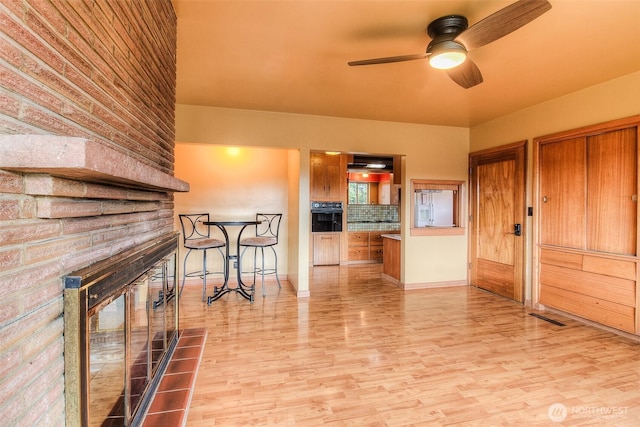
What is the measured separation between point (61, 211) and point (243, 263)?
163 inches

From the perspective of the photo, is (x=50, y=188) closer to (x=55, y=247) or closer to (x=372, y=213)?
(x=55, y=247)

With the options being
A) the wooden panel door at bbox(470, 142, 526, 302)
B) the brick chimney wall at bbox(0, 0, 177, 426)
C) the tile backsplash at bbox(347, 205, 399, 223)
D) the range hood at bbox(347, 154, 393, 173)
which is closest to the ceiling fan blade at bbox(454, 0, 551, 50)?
the brick chimney wall at bbox(0, 0, 177, 426)

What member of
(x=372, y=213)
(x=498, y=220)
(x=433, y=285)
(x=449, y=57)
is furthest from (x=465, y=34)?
(x=372, y=213)

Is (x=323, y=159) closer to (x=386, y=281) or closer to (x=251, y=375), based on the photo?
(x=386, y=281)

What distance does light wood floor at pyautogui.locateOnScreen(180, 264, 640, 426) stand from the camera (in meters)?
1.81

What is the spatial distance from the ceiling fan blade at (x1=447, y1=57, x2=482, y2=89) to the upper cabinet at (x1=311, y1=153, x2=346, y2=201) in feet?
12.6

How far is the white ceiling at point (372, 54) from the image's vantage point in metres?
1.91

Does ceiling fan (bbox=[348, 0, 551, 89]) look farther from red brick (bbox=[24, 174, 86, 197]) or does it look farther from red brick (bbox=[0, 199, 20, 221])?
red brick (bbox=[0, 199, 20, 221])

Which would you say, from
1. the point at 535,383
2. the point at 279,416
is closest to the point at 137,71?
the point at 279,416

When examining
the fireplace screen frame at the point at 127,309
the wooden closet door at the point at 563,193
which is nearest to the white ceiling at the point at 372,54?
the wooden closet door at the point at 563,193

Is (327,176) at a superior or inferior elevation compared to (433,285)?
superior

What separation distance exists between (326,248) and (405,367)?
4.02 m

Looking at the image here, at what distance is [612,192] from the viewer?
2.96 m

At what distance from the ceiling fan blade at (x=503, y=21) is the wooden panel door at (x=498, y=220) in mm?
2595
